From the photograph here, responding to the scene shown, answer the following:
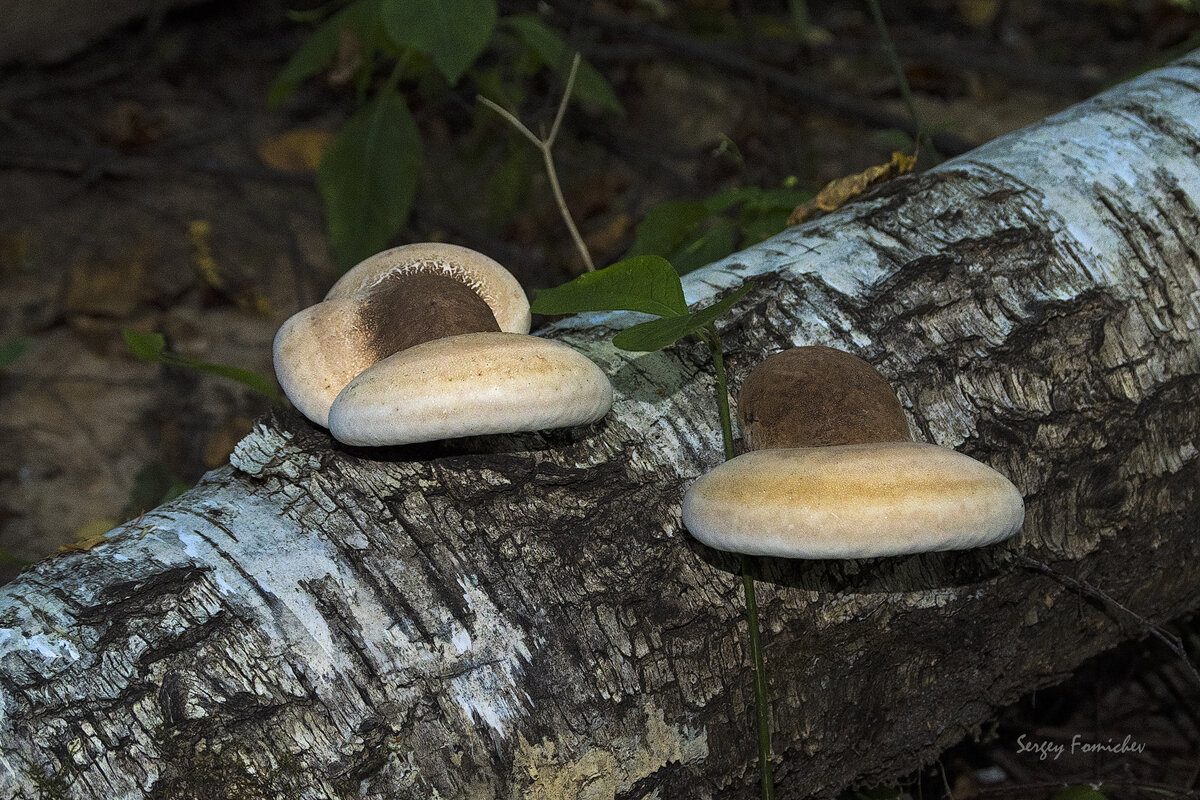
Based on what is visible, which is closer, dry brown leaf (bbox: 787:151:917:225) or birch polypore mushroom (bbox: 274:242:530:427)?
birch polypore mushroom (bbox: 274:242:530:427)

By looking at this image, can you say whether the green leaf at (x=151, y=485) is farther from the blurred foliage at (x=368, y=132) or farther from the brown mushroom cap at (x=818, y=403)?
the brown mushroom cap at (x=818, y=403)

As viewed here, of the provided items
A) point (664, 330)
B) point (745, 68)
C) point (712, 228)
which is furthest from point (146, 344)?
point (745, 68)

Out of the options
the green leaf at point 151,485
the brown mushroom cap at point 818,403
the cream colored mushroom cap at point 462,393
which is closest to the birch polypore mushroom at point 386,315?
the cream colored mushroom cap at point 462,393

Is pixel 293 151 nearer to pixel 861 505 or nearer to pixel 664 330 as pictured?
pixel 664 330

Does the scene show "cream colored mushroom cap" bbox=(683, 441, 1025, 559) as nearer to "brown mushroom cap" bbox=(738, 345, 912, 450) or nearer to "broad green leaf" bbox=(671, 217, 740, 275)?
"brown mushroom cap" bbox=(738, 345, 912, 450)

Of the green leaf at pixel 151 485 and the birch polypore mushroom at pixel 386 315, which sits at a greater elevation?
the birch polypore mushroom at pixel 386 315

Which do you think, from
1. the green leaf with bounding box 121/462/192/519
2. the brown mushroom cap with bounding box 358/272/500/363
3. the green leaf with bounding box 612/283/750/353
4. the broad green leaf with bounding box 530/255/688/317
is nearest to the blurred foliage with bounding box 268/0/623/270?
the green leaf with bounding box 121/462/192/519
